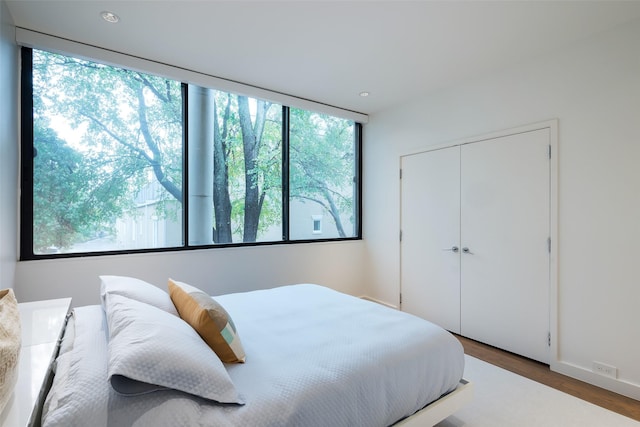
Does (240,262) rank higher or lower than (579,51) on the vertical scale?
lower

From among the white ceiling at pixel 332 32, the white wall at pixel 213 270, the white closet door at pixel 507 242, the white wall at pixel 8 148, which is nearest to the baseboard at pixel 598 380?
the white closet door at pixel 507 242

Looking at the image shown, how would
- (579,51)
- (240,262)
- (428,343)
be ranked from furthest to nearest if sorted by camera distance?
(240,262)
(579,51)
(428,343)

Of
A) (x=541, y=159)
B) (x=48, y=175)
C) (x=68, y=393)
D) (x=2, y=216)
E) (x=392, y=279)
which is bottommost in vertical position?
(x=392, y=279)

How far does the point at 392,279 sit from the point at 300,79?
2.66 m

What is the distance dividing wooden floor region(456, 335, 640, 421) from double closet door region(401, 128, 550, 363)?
10 centimetres

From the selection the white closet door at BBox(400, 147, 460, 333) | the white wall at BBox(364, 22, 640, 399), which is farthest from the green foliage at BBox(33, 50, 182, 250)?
the white wall at BBox(364, 22, 640, 399)

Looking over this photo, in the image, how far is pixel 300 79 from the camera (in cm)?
323

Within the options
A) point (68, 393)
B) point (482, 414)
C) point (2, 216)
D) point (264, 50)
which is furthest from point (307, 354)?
point (264, 50)

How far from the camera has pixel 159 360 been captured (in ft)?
3.46

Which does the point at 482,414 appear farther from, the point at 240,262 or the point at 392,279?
the point at 240,262

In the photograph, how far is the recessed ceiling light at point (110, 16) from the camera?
216 cm

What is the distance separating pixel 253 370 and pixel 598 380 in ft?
8.62

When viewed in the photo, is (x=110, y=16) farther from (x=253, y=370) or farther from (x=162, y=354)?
(x=253, y=370)

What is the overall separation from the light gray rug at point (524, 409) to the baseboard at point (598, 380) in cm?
34
